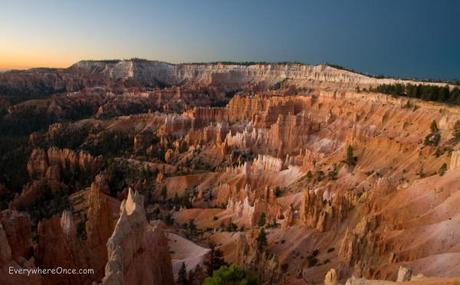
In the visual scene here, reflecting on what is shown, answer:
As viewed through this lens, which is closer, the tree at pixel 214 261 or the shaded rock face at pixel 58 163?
the tree at pixel 214 261

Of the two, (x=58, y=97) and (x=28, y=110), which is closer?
(x=28, y=110)

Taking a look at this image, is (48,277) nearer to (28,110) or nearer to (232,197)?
(232,197)

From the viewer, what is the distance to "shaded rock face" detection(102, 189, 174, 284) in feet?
56.4

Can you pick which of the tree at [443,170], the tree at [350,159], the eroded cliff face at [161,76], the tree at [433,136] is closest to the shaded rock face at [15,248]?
the tree at [443,170]

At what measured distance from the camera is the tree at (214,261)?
27.8 m

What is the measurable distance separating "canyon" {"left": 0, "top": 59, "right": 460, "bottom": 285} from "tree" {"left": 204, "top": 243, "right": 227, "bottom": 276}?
0.14 m

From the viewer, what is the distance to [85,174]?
2405 inches

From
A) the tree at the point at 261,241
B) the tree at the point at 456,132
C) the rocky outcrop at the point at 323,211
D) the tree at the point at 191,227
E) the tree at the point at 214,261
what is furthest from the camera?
the tree at the point at 456,132

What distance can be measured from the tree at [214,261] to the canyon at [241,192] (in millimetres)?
138

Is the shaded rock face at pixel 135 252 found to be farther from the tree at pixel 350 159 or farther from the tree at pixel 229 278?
the tree at pixel 350 159

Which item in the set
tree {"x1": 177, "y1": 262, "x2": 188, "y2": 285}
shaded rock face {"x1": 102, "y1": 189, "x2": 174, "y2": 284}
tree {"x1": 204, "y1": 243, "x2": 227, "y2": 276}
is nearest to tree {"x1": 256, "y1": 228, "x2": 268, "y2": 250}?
tree {"x1": 204, "y1": 243, "x2": 227, "y2": 276}

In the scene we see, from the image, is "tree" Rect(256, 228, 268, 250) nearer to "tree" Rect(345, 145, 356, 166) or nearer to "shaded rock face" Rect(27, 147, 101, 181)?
"tree" Rect(345, 145, 356, 166)

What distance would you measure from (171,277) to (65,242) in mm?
5319

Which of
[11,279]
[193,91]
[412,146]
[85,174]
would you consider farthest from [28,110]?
[11,279]
